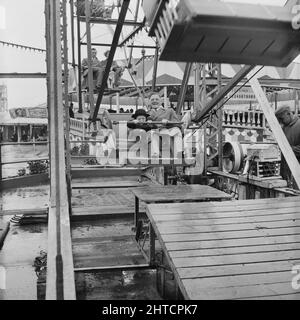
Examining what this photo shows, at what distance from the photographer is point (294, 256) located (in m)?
2.71

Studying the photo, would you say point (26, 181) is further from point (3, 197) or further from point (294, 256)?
point (294, 256)

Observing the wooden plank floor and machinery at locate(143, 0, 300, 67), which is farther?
the wooden plank floor

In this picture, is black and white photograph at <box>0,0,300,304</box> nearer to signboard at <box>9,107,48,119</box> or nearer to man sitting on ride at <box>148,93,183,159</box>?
man sitting on ride at <box>148,93,183,159</box>

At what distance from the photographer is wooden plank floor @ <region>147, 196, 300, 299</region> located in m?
2.35

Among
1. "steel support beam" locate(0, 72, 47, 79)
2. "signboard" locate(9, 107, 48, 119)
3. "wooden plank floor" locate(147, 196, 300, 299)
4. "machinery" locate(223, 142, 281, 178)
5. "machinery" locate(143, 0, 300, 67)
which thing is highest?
"signboard" locate(9, 107, 48, 119)

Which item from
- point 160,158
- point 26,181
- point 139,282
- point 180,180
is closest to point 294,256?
point 139,282

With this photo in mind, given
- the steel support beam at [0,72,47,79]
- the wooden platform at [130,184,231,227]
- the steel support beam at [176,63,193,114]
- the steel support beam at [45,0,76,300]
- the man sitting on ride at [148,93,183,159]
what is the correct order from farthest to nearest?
the man sitting on ride at [148,93,183,159]
the steel support beam at [176,63,193,114]
the steel support beam at [0,72,47,79]
the wooden platform at [130,184,231,227]
the steel support beam at [45,0,76,300]

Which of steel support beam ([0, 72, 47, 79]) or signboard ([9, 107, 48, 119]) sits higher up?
signboard ([9, 107, 48, 119])

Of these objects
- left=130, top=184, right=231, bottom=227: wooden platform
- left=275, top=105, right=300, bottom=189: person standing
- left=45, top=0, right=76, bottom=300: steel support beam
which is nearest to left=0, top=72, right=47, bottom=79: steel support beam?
left=130, top=184, right=231, bottom=227: wooden platform

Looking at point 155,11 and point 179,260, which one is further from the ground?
point 155,11

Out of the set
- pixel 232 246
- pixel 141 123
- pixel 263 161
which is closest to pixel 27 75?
pixel 141 123

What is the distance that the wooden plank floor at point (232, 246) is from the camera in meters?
2.35

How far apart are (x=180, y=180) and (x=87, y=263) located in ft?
13.0

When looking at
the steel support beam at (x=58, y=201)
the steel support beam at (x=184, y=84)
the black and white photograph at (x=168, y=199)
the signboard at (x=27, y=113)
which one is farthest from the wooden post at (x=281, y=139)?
the signboard at (x=27, y=113)
